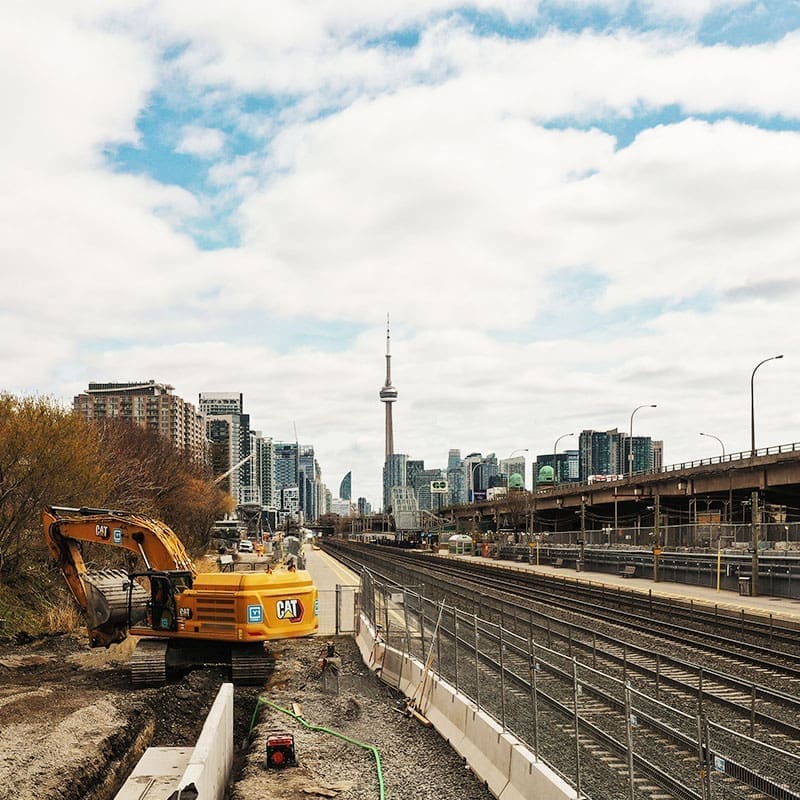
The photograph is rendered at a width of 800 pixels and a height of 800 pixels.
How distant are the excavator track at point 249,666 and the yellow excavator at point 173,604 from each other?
0.02 m

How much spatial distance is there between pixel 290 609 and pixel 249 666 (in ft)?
5.25

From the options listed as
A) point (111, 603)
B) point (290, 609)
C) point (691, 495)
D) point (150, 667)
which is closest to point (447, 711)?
point (290, 609)

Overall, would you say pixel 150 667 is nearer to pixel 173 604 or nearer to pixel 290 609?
pixel 173 604

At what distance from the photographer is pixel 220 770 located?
13086mm

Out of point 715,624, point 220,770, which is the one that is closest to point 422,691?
point 220,770

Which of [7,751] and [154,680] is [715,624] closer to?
[154,680]

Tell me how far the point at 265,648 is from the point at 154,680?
2613 millimetres

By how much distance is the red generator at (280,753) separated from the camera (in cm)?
1394

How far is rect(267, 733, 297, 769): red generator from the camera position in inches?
549

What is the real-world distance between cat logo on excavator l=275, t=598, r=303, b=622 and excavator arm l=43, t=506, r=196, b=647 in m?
2.51

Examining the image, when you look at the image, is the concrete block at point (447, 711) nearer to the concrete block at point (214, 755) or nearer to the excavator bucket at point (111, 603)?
the concrete block at point (214, 755)

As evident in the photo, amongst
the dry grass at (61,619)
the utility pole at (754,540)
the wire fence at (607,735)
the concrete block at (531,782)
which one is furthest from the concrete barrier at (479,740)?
the utility pole at (754,540)

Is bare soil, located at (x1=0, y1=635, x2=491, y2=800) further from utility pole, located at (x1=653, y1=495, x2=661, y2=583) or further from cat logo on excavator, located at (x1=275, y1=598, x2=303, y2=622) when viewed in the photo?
utility pole, located at (x1=653, y1=495, x2=661, y2=583)

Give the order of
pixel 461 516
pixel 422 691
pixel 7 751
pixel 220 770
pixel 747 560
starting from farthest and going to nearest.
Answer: pixel 461 516, pixel 747 560, pixel 422 691, pixel 7 751, pixel 220 770
